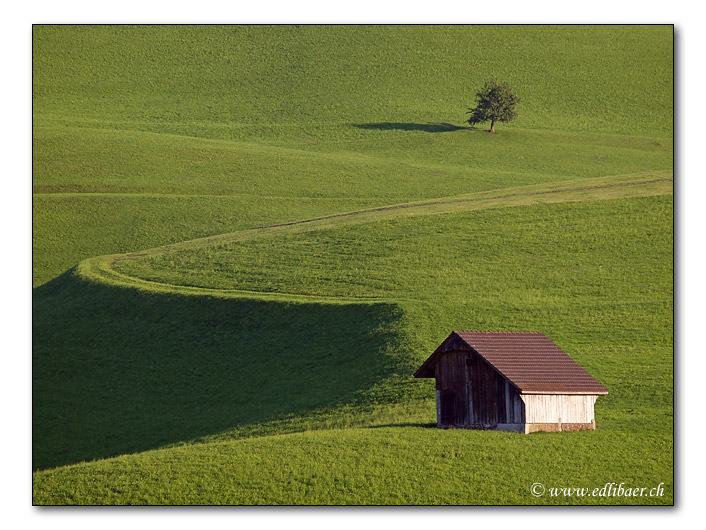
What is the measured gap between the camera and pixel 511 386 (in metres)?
31.6

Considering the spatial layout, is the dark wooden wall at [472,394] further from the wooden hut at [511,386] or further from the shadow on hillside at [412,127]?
the shadow on hillside at [412,127]

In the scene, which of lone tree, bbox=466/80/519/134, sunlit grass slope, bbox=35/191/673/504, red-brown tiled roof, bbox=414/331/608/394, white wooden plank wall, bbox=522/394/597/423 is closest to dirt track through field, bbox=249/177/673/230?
sunlit grass slope, bbox=35/191/673/504

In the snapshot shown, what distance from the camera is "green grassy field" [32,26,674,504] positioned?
A: 2984cm

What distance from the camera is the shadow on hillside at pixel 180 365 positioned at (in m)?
42.6

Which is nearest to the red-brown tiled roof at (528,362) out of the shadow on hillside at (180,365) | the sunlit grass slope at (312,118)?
the shadow on hillside at (180,365)

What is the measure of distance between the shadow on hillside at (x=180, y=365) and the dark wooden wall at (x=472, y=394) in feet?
26.0

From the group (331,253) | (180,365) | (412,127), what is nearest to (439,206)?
(331,253)

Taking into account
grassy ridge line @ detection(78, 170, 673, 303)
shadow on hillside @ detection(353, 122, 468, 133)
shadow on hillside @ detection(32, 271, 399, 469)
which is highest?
shadow on hillside @ detection(353, 122, 468, 133)

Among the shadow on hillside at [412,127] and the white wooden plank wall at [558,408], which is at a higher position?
the shadow on hillside at [412,127]

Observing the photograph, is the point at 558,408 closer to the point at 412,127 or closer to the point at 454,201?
the point at 454,201

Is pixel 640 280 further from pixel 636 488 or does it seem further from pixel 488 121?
pixel 488 121

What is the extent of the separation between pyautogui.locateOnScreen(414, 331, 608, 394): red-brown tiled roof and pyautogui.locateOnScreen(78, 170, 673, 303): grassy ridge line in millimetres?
31394

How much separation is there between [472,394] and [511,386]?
6.99ft

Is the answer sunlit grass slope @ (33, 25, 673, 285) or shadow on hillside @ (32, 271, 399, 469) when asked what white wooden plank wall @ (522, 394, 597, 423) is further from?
sunlit grass slope @ (33, 25, 673, 285)
